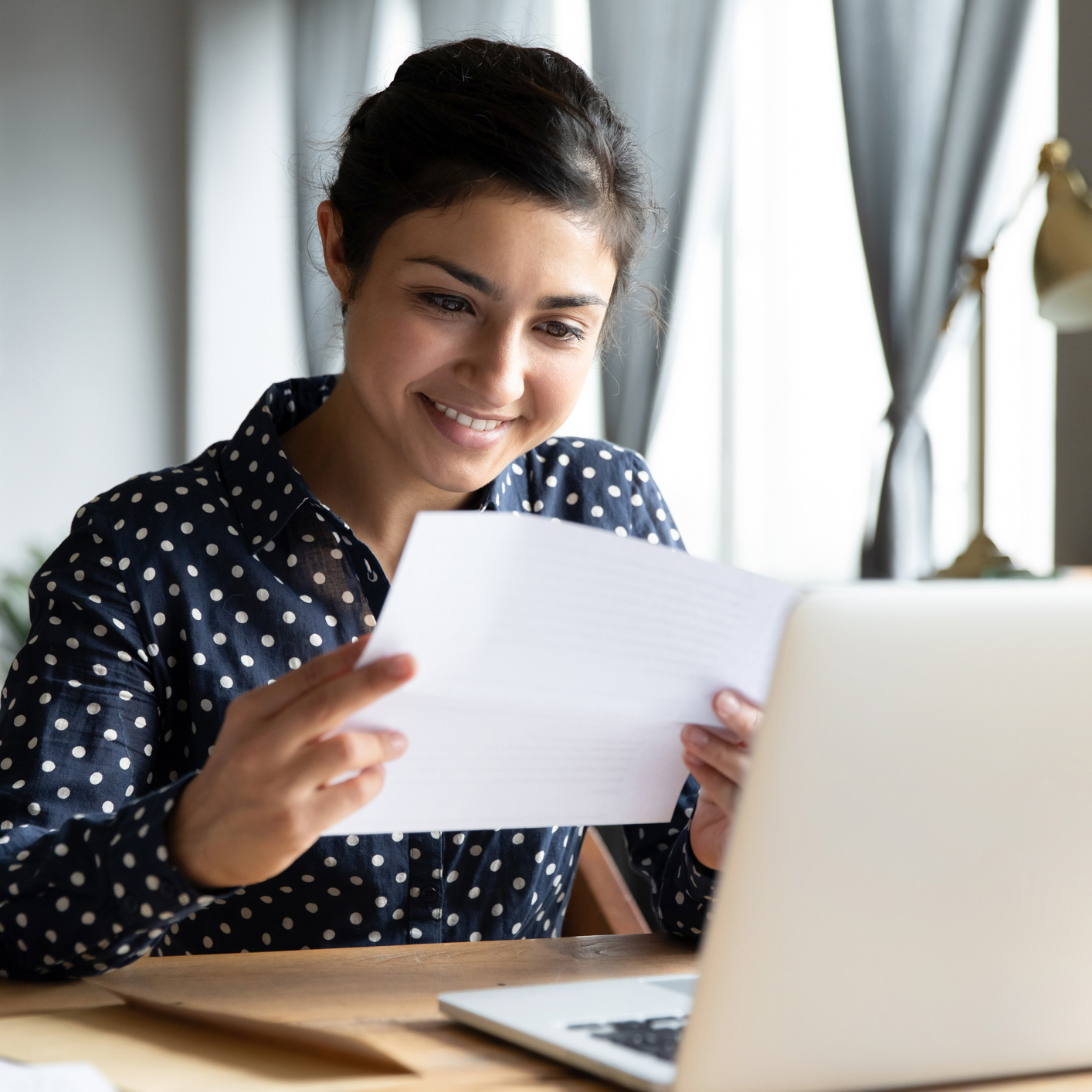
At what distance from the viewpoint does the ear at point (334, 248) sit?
1.26m

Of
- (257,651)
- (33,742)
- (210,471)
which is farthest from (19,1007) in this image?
(210,471)

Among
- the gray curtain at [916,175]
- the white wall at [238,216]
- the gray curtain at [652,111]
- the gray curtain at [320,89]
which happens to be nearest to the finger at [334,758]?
the gray curtain at [916,175]

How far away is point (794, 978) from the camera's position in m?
0.57

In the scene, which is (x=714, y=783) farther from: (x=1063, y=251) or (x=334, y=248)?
Answer: (x=1063, y=251)

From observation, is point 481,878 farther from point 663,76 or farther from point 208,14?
point 208,14

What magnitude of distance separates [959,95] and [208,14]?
130 inches

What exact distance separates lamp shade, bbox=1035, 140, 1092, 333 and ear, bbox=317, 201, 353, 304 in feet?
3.15

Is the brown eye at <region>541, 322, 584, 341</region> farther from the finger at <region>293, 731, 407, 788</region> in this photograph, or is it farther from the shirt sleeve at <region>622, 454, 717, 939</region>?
the finger at <region>293, 731, 407, 788</region>

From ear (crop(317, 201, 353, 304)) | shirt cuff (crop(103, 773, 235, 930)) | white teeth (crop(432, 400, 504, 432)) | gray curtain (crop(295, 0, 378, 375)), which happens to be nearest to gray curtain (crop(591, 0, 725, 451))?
gray curtain (crop(295, 0, 378, 375))

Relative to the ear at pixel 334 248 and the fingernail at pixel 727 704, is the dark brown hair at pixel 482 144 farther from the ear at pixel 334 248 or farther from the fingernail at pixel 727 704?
the fingernail at pixel 727 704

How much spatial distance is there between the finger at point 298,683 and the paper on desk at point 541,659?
2 centimetres

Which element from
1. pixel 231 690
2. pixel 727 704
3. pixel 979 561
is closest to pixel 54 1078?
pixel 727 704

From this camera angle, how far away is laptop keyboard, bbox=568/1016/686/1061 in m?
0.66

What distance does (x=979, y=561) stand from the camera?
6.15 feet
